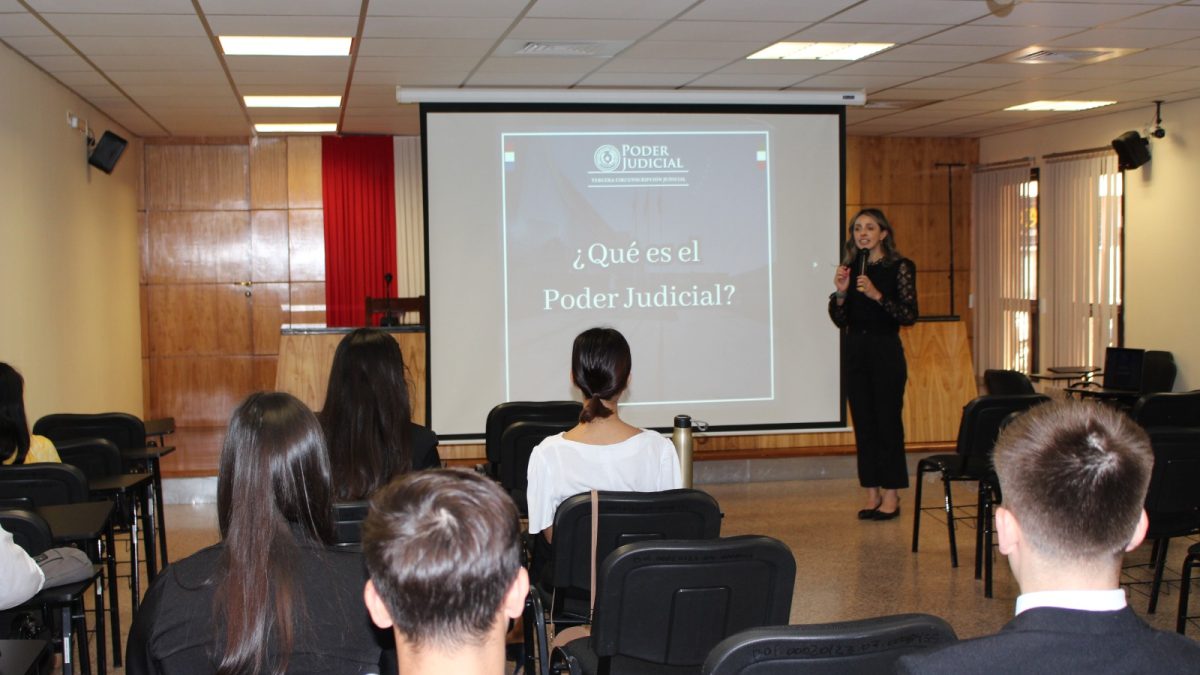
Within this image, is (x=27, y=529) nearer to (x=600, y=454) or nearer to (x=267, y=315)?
(x=600, y=454)

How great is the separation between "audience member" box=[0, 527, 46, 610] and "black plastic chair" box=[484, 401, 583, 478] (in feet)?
7.60

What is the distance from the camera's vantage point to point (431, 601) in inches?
47.7

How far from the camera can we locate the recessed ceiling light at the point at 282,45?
591 cm

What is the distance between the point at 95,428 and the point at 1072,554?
4886mm

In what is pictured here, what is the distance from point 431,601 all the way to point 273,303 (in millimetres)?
9700

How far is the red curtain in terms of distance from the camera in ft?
33.9

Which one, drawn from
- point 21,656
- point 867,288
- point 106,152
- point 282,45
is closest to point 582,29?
point 282,45

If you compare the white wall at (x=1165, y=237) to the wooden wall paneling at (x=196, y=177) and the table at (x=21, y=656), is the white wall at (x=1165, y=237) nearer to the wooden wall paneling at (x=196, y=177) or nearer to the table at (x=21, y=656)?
the wooden wall paneling at (x=196, y=177)

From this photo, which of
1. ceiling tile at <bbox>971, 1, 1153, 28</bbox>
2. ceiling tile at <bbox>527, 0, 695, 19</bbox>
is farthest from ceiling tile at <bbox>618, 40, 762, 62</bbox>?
ceiling tile at <bbox>971, 1, 1153, 28</bbox>

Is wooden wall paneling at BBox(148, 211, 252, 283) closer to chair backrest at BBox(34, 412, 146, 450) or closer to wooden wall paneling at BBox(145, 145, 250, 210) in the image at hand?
wooden wall paneling at BBox(145, 145, 250, 210)

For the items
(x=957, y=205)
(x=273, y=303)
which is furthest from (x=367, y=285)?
(x=957, y=205)

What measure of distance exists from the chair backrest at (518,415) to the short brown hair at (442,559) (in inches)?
141

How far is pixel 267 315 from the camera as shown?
411 inches

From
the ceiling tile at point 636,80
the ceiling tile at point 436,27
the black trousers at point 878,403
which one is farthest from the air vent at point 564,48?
the black trousers at point 878,403
